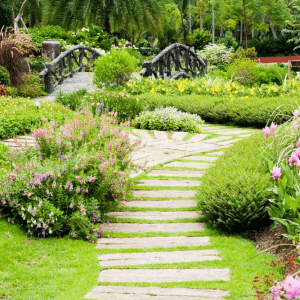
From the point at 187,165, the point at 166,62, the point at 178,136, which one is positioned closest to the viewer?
the point at 187,165

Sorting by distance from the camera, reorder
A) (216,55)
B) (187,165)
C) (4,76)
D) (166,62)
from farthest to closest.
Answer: (216,55) → (166,62) → (4,76) → (187,165)

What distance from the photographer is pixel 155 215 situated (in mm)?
4672

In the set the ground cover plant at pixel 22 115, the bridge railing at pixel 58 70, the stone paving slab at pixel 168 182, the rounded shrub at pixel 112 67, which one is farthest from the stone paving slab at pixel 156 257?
the bridge railing at pixel 58 70

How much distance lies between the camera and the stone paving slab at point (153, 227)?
14.2 ft

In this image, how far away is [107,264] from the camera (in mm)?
3576

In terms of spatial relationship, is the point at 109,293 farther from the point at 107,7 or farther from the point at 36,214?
the point at 107,7

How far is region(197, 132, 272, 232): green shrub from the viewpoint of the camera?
4.09 meters

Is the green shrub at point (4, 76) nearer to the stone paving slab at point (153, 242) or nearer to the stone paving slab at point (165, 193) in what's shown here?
the stone paving slab at point (165, 193)

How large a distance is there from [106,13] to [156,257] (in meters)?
22.3

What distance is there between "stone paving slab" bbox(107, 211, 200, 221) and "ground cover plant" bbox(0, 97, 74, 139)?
8.61 ft

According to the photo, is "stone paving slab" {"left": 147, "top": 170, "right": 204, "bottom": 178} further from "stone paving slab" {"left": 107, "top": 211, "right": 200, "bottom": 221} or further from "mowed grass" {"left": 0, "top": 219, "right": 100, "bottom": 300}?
"mowed grass" {"left": 0, "top": 219, "right": 100, "bottom": 300}

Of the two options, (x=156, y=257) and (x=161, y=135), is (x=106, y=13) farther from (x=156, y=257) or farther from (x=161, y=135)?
(x=156, y=257)

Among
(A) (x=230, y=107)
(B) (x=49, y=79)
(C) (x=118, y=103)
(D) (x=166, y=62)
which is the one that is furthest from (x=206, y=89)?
(B) (x=49, y=79)

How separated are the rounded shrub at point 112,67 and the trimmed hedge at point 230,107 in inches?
69.8
